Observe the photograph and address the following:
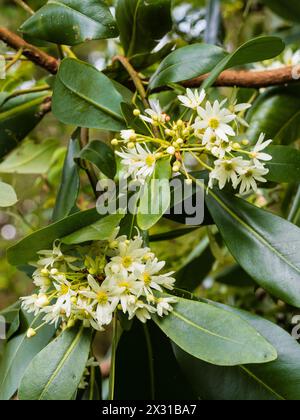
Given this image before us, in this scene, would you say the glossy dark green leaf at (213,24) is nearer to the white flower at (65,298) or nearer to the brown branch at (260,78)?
the brown branch at (260,78)

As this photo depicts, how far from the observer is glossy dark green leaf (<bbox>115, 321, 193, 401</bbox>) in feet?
3.25

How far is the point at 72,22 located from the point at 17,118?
1.10 feet

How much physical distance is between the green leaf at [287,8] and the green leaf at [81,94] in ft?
2.57

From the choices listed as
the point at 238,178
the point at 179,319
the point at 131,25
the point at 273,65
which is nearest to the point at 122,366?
the point at 179,319

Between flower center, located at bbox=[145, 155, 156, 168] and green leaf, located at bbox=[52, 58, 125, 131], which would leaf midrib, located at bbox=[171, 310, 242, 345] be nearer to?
flower center, located at bbox=[145, 155, 156, 168]

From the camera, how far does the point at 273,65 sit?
5.02 feet

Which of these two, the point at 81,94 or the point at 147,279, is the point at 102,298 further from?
the point at 81,94

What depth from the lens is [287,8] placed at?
5.03 feet

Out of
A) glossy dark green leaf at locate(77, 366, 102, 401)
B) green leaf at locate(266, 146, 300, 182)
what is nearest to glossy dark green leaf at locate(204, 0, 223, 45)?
green leaf at locate(266, 146, 300, 182)

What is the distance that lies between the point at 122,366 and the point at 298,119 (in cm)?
65

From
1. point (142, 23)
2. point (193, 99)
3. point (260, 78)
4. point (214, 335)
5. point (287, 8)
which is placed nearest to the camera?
point (214, 335)

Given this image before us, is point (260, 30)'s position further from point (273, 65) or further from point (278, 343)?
point (278, 343)

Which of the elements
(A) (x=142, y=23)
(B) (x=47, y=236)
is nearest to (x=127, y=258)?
(B) (x=47, y=236)

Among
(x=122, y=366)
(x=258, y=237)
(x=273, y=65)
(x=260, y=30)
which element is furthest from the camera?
(x=260, y=30)
